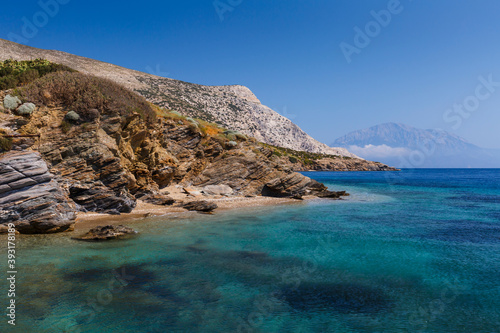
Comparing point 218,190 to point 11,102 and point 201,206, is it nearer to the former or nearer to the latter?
point 201,206

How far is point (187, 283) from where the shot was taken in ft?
35.3

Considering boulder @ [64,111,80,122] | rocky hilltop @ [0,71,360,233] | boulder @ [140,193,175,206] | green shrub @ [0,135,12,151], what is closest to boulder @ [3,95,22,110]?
rocky hilltop @ [0,71,360,233]

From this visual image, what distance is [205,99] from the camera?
139 metres

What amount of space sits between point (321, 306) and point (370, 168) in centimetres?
17919

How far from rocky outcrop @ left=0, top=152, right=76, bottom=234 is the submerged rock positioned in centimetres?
211

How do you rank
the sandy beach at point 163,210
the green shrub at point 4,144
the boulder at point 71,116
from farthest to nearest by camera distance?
the boulder at point 71,116 < the sandy beach at point 163,210 < the green shrub at point 4,144

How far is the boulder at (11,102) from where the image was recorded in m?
21.2

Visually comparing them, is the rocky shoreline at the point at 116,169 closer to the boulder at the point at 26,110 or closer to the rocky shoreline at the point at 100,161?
the rocky shoreline at the point at 100,161

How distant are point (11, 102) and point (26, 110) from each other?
1.18 meters

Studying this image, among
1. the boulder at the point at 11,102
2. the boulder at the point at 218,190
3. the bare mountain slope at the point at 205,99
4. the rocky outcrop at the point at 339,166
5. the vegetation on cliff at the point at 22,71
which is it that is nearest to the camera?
the boulder at the point at 11,102

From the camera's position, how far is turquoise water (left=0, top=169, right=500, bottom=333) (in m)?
8.27

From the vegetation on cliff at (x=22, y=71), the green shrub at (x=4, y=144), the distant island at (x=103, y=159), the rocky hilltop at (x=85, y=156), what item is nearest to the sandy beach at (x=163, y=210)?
the distant island at (x=103, y=159)

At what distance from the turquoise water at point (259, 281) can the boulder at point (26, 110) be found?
34.8 ft

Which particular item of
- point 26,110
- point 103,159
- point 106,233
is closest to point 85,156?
point 103,159
